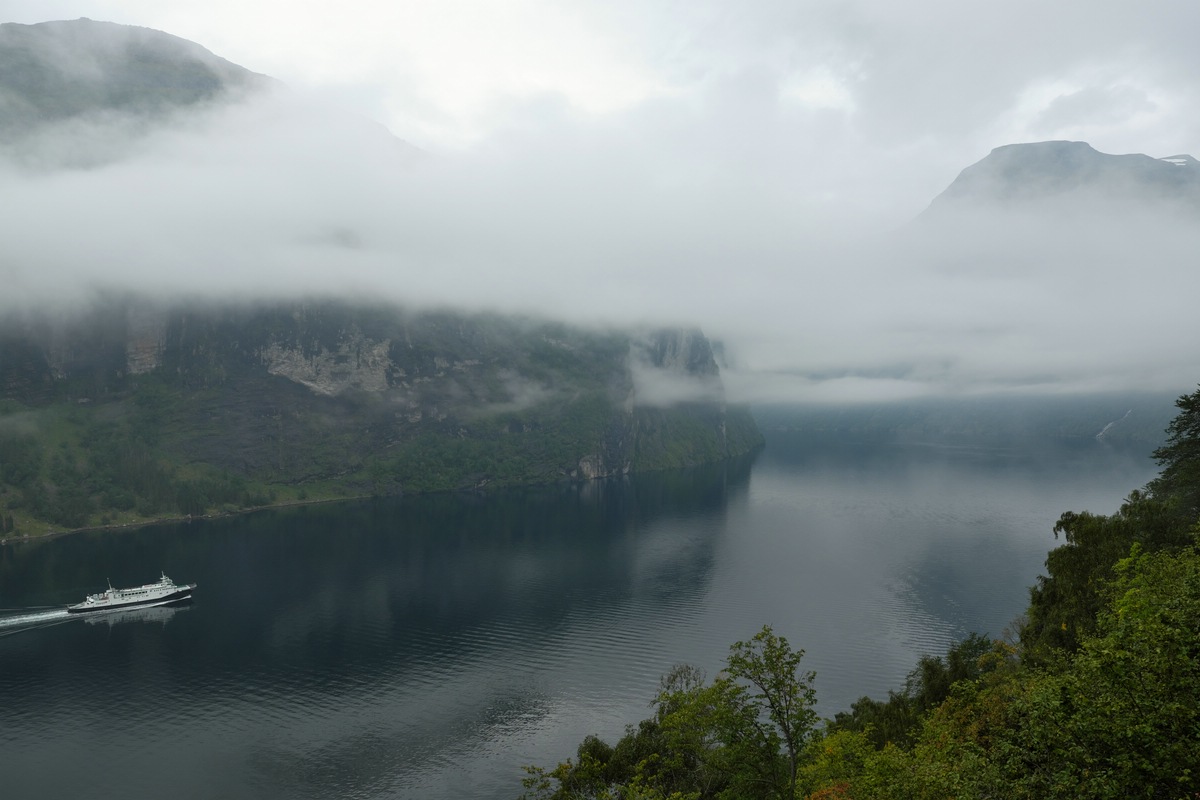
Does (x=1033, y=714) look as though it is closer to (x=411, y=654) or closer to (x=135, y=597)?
(x=411, y=654)

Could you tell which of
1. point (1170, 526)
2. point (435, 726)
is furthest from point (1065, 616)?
point (435, 726)

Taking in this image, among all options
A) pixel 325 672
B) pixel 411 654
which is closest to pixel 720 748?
pixel 411 654

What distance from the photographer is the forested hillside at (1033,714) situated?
20266 millimetres

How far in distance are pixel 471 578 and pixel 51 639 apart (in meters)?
86.0

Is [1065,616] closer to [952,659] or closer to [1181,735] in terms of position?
[952,659]

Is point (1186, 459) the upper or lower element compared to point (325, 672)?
upper

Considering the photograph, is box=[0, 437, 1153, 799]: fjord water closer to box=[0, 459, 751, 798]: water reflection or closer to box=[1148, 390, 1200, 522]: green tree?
box=[0, 459, 751, 798]: water reflection

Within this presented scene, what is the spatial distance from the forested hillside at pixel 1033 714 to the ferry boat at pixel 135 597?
126m

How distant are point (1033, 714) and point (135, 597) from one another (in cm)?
18873

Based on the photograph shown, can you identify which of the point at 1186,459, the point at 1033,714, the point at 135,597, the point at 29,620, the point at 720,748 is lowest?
the point at 135,597

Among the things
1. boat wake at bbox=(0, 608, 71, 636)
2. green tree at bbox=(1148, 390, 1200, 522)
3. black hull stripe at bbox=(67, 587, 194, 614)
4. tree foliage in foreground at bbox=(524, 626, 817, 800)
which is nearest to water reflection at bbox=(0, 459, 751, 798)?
black hull stripe at bbox=(67, 587, 194, 614)

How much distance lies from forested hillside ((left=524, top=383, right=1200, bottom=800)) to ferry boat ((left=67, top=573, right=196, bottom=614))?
413 feet

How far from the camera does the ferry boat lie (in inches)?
6112

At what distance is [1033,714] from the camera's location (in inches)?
872
